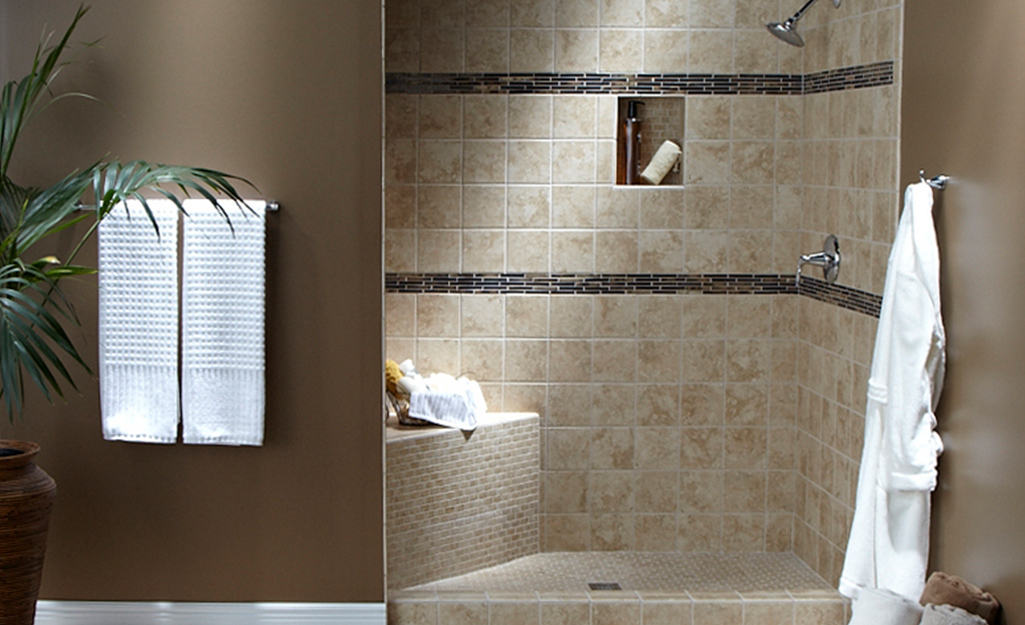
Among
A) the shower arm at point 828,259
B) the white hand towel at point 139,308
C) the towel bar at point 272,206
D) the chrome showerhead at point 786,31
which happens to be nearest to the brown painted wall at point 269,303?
the towel bar at point 272,206

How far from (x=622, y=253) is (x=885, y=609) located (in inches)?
65.5

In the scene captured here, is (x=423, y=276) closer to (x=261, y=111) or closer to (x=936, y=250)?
(x=261, y=111)

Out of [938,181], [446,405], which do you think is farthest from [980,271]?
[446,405]

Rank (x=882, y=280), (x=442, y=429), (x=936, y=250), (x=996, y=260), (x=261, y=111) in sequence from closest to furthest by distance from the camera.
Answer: (x=996, y=260)
(x=936, y=250)
(x=261, y=111)
(x=882, y=280)
(x=442, y=429)

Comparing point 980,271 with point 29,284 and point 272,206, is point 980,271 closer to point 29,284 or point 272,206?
point 272,206

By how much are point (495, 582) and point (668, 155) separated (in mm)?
1592

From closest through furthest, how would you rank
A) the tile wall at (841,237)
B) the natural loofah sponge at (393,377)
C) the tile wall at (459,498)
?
the tile wall at (841,237) < the tile wall at (459,498) < the natural loofah sponge at (393,377)

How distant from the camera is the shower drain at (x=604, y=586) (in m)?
3.74

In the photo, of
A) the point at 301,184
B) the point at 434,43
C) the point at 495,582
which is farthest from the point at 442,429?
the point at 434,43

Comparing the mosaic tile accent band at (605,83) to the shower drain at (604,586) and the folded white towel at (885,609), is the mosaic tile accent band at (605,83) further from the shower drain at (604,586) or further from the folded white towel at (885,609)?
the folded white towel at (885,609)

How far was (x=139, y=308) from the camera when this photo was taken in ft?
10.2

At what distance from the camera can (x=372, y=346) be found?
3.22 meters

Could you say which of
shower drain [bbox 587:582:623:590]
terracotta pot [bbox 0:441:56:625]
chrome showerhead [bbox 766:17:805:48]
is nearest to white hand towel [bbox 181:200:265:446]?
terracotta pot [bbox 0:441:56:625]

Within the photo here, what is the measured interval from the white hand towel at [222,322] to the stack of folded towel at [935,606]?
1657mm
